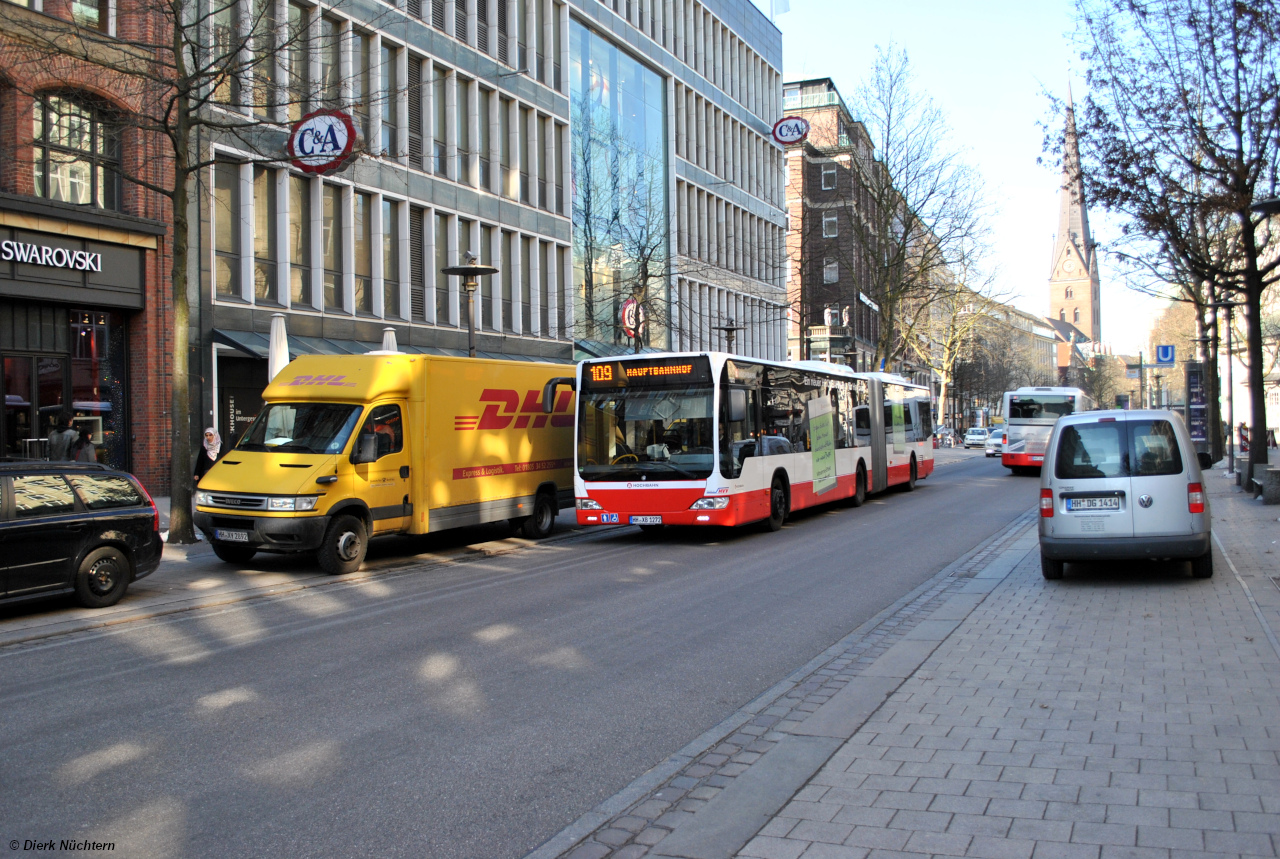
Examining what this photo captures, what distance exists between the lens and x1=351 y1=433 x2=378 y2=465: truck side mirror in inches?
534

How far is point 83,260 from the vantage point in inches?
802

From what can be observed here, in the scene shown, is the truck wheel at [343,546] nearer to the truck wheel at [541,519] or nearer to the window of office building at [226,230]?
the truck wheel at [541,519]

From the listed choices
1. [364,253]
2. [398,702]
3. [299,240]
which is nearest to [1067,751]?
[398,702]

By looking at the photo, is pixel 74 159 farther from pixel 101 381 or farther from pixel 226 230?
pixel 101 381

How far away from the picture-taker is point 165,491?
22.5 m

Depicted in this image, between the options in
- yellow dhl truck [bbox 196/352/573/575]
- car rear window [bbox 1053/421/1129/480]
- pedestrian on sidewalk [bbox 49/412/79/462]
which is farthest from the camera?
pedestrian on sidewalk [bbox 49/412/79/462]

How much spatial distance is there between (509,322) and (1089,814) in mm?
30927

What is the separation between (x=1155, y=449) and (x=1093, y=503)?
839 mm

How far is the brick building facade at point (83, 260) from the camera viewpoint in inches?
760

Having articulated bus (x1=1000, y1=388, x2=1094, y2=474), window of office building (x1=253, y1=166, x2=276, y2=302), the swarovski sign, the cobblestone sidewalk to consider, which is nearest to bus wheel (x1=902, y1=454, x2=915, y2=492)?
articulated bus (x1=1000, y1=388, x2=1094, y2=474)

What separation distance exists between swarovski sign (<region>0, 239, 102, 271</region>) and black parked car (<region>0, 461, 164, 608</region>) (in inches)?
415

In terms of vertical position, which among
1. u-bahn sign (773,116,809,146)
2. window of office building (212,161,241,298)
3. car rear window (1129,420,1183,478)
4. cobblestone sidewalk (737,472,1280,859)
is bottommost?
cobblestone sidewalk (737,472,1280,859)

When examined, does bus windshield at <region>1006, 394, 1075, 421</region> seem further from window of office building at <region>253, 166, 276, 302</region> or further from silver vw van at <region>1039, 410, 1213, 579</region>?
silver vw van at <region>1039, 410, 1213, 579</region>

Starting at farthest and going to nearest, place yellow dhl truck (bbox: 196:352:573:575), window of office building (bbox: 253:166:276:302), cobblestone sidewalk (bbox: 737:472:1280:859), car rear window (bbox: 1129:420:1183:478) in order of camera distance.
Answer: window of office building (bbox: 253:166:276:302) < yellow dhl truck (bbox: 196:352:573:575) < car rear window (bbox: 1129:420:1183:478) < cobblestone sidewalk (bbox: 737:472:1280:859)
